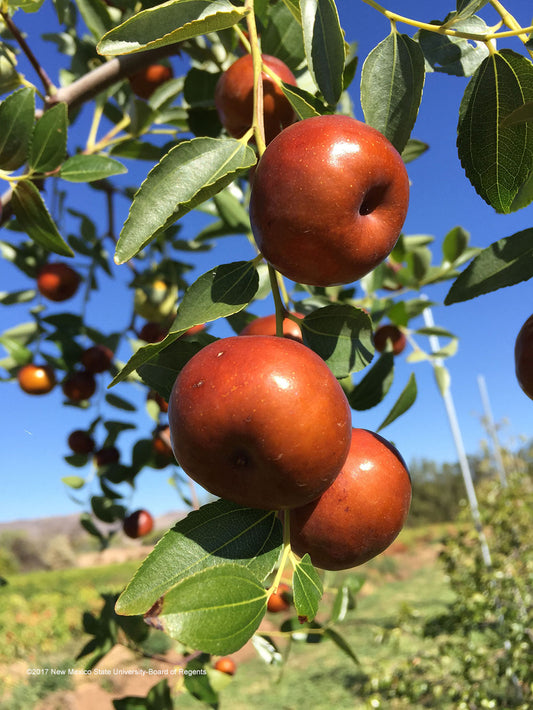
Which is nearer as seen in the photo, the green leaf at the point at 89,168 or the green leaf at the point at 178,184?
the green leaf at the point at 178,184

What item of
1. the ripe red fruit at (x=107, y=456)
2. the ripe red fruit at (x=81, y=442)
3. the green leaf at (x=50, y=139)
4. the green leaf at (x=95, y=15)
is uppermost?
the green leaf at (x=95, y=15)

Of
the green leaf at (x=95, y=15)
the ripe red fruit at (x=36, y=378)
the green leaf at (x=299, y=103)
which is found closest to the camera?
the green leaf at (x=299, y=103)

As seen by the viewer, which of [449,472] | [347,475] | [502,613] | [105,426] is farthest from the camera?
[449,472]

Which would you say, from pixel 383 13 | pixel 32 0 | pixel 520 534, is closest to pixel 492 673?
pixel 520 534

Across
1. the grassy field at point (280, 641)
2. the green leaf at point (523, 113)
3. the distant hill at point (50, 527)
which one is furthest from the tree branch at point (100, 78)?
the distant hill at point (50, 527)

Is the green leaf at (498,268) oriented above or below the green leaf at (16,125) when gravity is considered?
below

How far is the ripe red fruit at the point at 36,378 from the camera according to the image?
1995mm

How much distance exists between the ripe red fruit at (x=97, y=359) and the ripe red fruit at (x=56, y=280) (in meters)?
0.24

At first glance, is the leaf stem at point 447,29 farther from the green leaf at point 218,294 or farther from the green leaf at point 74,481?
the green leaf at point 74,481

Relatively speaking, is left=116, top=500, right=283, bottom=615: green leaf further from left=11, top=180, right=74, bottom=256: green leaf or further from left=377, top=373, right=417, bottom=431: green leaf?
left=11, top=180, right=74, bottom=256: green leaf

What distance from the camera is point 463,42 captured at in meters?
0.89

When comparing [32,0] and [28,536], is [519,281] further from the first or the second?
[28,536]

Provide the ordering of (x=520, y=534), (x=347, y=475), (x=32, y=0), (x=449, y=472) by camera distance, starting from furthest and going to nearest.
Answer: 1. (x=449, y=472)
2. (x=520, y=534)
3. (x=32, y=0)
4. (x=347, y=475)

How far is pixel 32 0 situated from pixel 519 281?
1.07m
